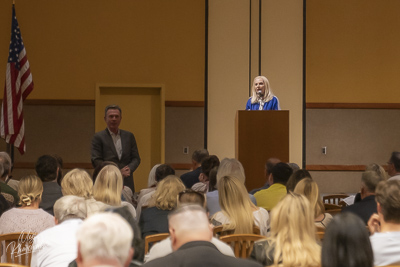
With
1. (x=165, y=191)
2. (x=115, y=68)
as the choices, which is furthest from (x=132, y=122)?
(x=165, y=191)

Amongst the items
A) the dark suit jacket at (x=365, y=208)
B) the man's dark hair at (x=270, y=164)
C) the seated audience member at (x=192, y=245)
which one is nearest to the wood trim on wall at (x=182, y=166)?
the man's dark hair at (x=270, y=164)

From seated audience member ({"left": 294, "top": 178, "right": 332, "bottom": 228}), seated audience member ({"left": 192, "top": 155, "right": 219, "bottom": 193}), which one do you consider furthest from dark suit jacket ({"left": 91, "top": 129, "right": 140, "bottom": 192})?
seated audience member ({"left": 294, "top": 178, "right": 332, "bottom": 228})

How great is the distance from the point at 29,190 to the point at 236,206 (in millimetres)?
1442

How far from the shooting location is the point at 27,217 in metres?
3.97


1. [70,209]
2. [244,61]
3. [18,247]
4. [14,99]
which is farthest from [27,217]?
[244,61]

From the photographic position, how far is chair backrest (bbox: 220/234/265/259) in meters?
3.37

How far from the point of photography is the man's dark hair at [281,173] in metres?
5.23

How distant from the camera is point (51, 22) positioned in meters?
9.87

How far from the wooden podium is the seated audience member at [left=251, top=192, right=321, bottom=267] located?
11.8 feet

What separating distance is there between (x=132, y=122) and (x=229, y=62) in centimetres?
193

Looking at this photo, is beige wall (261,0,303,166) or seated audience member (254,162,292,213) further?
beige wall (261,0,303,166)

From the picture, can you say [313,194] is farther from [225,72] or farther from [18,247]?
[225,72]

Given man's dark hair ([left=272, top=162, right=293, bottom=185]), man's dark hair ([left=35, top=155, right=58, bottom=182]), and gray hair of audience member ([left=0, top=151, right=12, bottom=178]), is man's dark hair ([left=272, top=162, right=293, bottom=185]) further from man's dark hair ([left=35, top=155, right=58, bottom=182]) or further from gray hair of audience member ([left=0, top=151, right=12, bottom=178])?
gray hair of audience member ([left=0, top=151, right=12, bottom=178])

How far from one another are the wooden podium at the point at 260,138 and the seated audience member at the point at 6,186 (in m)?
2.39
